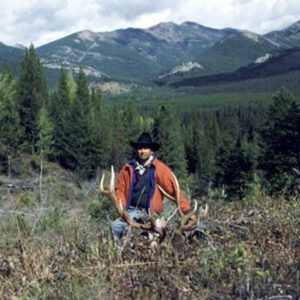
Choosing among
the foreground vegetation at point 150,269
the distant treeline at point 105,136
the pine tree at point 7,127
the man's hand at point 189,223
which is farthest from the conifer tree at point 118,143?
the foreground vegetation at point 150,269

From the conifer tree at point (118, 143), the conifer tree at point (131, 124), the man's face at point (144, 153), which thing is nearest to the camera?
the man's face at point (144, 153)

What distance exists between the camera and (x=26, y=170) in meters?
50.9

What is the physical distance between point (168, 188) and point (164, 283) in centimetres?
259

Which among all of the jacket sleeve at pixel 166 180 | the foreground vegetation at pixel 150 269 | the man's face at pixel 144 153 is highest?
the man's face at pixel 144 153

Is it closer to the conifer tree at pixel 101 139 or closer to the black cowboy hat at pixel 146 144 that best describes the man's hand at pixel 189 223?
the black cowboy hat at pixel 146 144

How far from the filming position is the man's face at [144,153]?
24.7ft

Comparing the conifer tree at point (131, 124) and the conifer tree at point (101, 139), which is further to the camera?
the conifer tree at point (131, 124)

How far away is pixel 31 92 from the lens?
193 feet

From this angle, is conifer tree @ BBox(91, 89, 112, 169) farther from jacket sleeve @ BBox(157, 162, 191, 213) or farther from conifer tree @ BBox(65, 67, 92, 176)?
jacket sleeve @ BBox(157, 162, 191, 213)

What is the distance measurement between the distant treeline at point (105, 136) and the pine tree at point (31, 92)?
0.31 ft

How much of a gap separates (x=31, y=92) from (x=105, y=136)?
8401 millimetres

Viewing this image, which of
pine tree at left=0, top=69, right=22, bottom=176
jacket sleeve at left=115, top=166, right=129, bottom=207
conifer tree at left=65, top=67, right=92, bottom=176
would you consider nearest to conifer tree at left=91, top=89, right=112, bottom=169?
conifer tree at left=65, top=67, right=92, bottom=176

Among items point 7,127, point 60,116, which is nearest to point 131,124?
point 60,116

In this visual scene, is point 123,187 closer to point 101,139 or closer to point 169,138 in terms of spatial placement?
point 101,139
